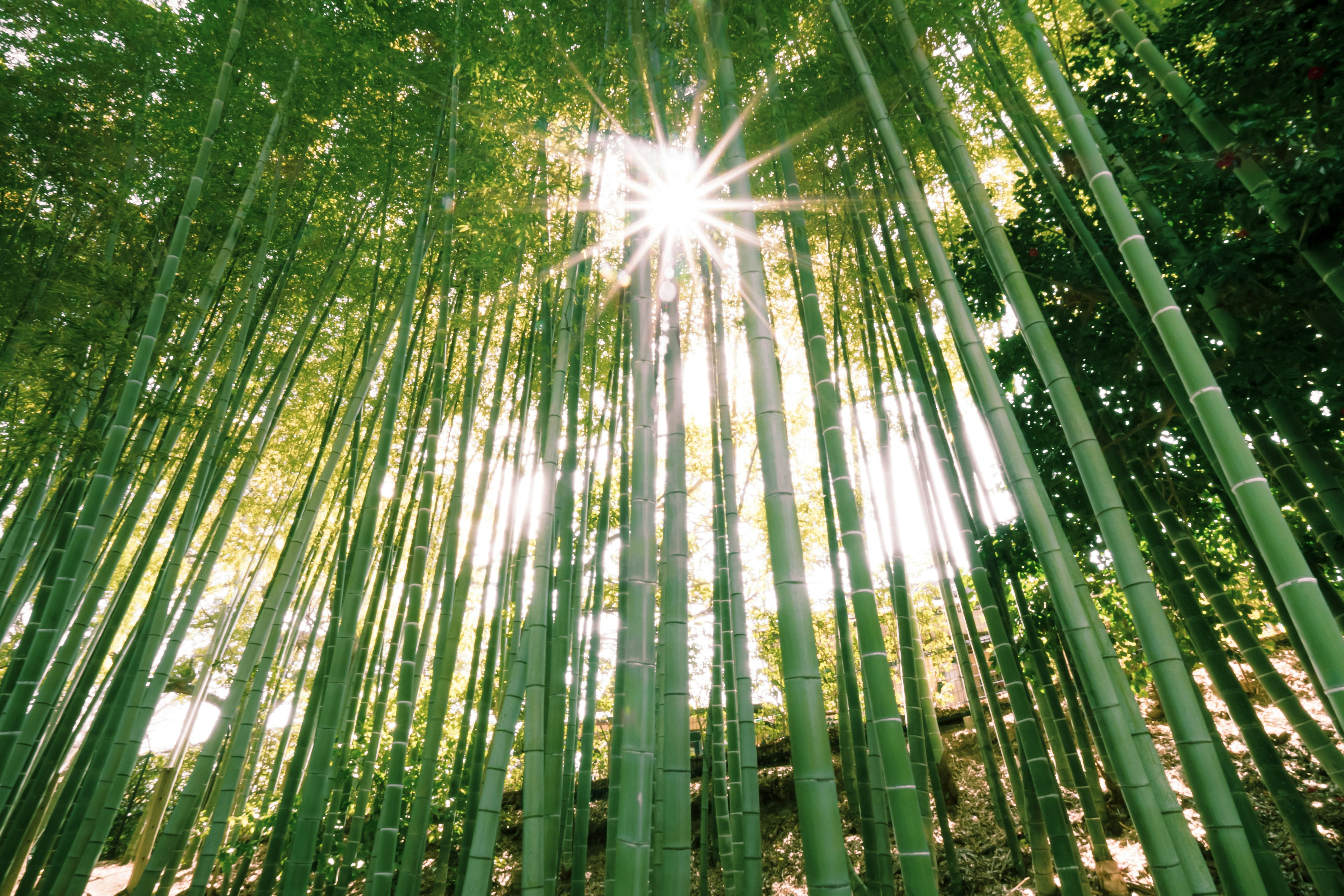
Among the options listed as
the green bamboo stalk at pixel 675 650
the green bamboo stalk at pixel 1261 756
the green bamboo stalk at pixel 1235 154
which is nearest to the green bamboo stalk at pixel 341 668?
the green bamboo stalk at pixel 675 650

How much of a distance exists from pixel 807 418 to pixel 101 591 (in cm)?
567

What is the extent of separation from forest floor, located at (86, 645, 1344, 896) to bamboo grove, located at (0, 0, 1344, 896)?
2.1 inches

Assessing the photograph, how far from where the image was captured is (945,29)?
2.91 m

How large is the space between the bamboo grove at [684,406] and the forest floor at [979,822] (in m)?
0.05

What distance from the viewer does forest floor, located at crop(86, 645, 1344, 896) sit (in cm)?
339

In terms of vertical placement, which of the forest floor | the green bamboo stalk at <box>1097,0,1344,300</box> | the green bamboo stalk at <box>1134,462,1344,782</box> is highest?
→ the green bamboo stalk at <box>1097,0,1344,300</box>

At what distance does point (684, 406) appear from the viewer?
2.32m

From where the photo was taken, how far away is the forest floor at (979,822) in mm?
3391

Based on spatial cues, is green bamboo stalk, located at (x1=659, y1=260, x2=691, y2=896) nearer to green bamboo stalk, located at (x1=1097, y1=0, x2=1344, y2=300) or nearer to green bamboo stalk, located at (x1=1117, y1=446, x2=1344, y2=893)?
green bamboo stalk, located at (x1=1097, y1=0, x2=1344, y2=300)

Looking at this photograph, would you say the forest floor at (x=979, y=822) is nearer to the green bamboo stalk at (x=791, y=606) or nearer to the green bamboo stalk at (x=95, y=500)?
the green bamboo stalk at (x=791, y=606)

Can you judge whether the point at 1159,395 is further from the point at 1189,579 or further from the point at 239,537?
the point at 239,537

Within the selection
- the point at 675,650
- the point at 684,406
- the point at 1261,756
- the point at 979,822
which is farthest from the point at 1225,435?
the point at 979,822

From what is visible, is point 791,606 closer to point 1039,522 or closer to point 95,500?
point 1039,522

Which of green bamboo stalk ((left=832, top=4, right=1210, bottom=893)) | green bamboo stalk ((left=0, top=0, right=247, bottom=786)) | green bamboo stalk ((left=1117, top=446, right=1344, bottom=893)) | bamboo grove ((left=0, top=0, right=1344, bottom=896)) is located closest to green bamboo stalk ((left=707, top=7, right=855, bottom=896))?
bamboo grove ((left=0, top=0, right=1344, bottom=896))
